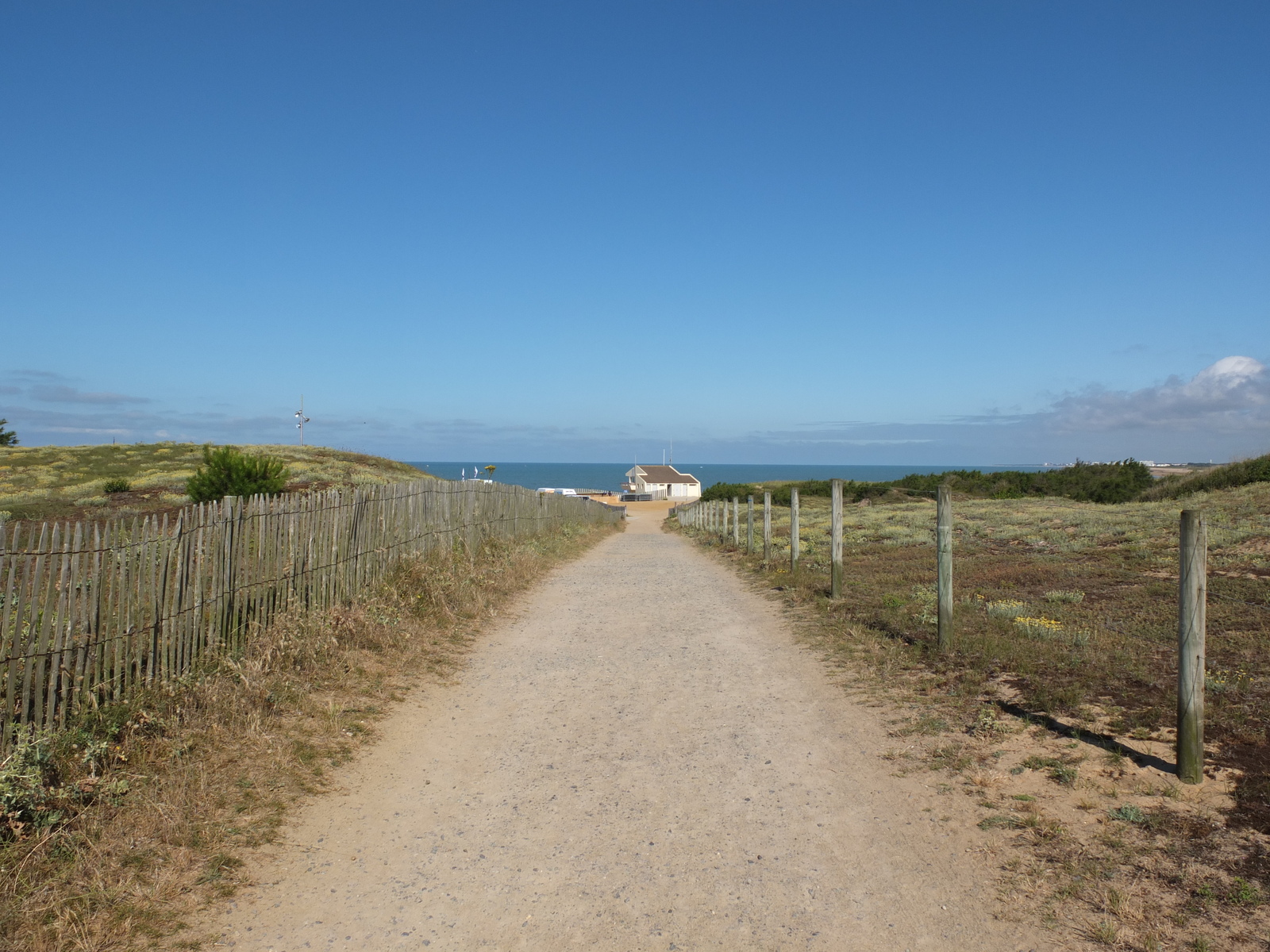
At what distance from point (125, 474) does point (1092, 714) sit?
35670 mm

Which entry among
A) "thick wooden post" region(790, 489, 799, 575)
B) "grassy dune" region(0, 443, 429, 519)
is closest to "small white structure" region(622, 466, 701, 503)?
"grassy dune" region(0, 443, 429, 519)

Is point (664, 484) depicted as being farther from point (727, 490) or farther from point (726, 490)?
point (727, 490)

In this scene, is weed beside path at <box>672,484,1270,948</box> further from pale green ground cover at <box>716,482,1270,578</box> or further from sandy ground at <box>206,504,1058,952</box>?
sandy ground at <box>206,504,1058,952</box>

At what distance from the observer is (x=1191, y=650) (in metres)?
4.96

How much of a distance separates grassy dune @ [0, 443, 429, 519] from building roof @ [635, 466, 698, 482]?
209 ft

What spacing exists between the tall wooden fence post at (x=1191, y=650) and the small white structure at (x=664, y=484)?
101110 millimetres

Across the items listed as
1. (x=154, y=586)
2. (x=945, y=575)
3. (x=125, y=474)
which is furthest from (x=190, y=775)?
(x=125, y=474)

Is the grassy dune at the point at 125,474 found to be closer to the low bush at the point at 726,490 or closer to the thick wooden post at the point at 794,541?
the thick wooden post at the point at 794,541

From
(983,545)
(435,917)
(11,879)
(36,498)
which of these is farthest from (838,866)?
(36,498)

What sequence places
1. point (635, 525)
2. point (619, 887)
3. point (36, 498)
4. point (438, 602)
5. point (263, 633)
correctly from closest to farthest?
point (619, 887) < point (263, 633) < point (438, 602) < point (36, 498) < point (635, 525)

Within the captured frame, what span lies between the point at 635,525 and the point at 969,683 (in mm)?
46669

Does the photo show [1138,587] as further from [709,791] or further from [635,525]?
[635,525]

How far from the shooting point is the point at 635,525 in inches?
2110

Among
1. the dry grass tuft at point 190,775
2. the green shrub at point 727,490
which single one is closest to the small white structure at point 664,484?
the green shrub at point 727,490
